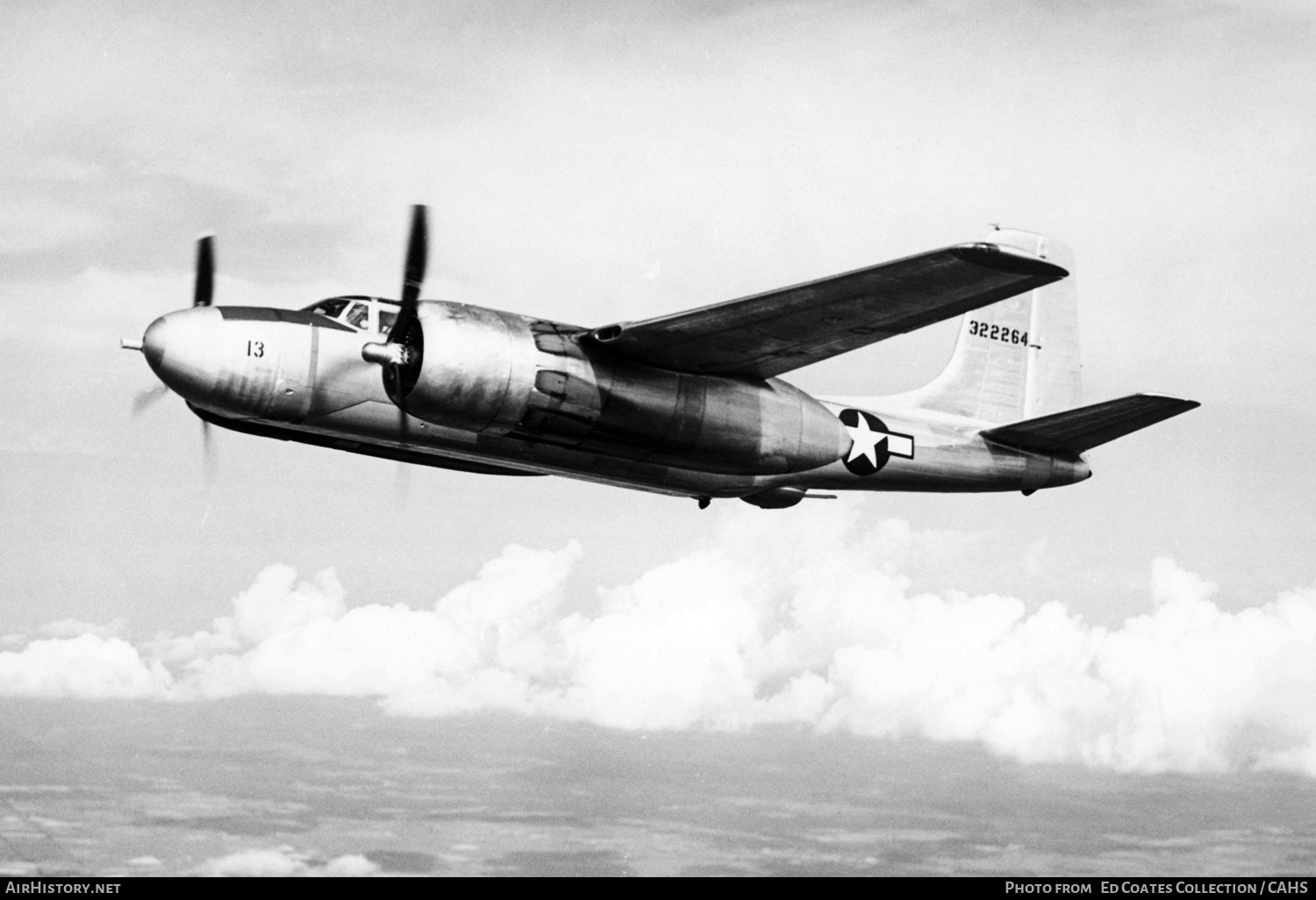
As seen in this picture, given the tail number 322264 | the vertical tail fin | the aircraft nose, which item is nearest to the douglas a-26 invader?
the aircraft nose

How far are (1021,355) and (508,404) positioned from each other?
1383 centimetres

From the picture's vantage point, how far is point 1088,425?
23312mm

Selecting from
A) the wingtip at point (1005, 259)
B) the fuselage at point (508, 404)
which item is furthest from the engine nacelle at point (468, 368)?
the wingtip at point (1005, 259)

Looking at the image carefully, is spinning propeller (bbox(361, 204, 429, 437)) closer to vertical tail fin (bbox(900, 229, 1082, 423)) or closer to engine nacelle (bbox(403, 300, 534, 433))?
engine nacelle (bbox(403, 300, 534, 433))

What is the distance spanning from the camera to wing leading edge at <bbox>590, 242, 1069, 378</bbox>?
55.7ft

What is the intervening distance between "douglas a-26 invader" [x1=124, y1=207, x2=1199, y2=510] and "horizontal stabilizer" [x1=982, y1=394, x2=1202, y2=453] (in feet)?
0.18

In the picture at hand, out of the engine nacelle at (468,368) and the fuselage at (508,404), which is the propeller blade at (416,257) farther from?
the fuselage at (508,404)

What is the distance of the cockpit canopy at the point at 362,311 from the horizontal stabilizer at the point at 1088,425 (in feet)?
35.9

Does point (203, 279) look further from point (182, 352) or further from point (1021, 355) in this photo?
point (1021, 355)

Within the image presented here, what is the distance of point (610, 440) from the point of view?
1955cm

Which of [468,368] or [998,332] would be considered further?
[998,332]

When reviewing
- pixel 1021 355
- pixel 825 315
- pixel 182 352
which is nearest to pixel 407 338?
pixel 182 352
